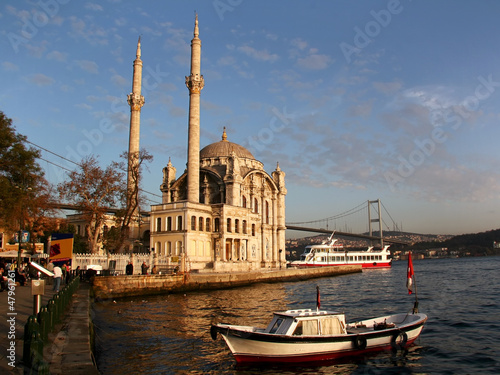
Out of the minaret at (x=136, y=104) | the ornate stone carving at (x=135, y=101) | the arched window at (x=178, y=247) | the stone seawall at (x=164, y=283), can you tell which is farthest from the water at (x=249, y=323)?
the ornate stone carving at (x=135, y=101)

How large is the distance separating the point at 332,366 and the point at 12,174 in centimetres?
1666

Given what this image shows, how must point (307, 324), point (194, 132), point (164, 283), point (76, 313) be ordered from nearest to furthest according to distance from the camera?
point (307, 324) < point (76, 313) < point (164, 283) < point (194, 132)

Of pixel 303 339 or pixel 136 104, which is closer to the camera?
pixel 303 339

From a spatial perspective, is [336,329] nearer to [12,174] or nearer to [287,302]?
[287,302]

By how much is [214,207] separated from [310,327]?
116 ft

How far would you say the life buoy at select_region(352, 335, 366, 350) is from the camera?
12594 mm

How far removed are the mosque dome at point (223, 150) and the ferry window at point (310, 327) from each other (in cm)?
4786

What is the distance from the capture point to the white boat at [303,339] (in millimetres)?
11734

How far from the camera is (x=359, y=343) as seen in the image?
12.6 m

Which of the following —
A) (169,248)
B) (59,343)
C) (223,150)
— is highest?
(223,150)

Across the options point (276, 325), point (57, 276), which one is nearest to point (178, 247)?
point (57, 276)

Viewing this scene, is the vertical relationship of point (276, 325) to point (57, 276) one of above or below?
below

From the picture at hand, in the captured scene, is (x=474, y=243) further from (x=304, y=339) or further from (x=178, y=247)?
(x=304, y=339)

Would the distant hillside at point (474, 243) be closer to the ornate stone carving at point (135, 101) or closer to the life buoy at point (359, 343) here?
the ornate stone carving at point (135, 101)
